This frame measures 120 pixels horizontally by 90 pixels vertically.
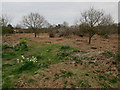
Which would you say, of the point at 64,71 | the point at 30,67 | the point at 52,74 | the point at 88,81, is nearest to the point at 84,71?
the point at 88,81

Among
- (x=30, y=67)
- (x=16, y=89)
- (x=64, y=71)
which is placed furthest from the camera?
(x=30, y=67)

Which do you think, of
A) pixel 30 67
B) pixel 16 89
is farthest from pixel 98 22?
pixel 16 89

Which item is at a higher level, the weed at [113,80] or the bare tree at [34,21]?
the bare tree at [34,21]

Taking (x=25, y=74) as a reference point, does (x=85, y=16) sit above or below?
above

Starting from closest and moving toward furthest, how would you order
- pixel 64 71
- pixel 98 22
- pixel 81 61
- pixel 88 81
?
pixel 88 81 < pixel 64 71 < pixel 81 61 < pixel 98 22

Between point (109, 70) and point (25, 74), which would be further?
point (109, 70)

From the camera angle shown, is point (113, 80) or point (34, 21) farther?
point (34, 21)

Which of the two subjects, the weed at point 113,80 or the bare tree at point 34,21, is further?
the bare tree at point 34,21

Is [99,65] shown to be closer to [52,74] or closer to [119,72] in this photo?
[119,72]

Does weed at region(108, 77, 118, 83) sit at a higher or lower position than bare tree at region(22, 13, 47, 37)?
lower

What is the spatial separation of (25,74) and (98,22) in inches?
379

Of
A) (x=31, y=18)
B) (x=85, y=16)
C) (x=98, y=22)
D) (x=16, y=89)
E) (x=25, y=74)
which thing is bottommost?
(x=16, y=89)

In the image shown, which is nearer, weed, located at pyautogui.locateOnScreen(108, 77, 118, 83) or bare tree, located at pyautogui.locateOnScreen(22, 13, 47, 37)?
weed, located at pyautogui.locateOnScreen(108, 77, 118, 83)

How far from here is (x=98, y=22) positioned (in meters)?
9.30
